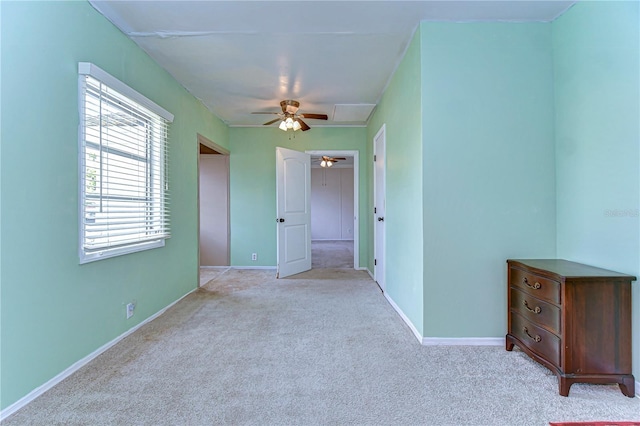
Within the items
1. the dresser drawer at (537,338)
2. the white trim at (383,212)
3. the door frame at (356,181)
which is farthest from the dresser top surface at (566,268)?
the door frame at (356,181)

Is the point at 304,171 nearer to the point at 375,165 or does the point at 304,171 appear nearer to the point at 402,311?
the point at 375,165

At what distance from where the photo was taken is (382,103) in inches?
148

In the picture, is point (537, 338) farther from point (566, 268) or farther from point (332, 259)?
point (332, 259)

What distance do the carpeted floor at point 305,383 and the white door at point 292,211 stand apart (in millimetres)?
1868

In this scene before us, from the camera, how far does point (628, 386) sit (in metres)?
1.63

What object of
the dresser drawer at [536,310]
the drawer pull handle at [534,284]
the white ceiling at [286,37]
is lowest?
the dresser drawer at [536,310]

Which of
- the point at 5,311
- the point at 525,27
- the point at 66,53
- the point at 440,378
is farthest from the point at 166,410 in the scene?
the point at 525,27

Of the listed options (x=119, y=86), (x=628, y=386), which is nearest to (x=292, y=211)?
(x=119, y=86)

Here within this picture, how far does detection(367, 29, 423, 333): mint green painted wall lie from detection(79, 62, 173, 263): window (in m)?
2.27

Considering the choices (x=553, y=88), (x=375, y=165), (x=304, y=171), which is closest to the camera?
(x=553, y=88)

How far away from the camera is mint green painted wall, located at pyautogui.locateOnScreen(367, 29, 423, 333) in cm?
236

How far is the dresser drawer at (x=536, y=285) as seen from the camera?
5.63 ft

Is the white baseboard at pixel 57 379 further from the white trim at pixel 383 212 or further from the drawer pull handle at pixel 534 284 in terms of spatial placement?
the drawer pull handle at pixel 534 284

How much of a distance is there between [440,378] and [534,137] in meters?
1.84
